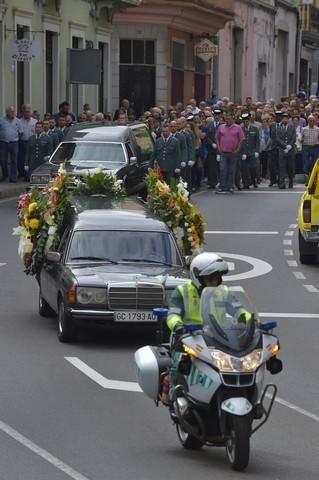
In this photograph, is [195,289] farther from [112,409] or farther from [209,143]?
[209,143]

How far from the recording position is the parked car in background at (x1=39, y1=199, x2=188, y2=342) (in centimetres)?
1439

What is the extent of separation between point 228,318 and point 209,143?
27658 mm

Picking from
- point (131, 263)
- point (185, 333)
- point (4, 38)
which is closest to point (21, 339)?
point (131, 263)

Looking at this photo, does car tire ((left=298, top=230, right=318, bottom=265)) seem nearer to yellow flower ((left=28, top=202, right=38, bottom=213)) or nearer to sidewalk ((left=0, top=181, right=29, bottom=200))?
yellow flower ((left=28, top=202, right=38, bottom=213))

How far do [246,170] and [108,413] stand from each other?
26.5 m

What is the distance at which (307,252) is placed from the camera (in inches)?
867

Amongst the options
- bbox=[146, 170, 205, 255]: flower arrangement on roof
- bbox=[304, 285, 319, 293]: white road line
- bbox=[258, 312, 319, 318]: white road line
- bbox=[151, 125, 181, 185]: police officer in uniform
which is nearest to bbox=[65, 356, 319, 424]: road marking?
bbox=[146, 170, 205, 255]: flower arrangement on roof

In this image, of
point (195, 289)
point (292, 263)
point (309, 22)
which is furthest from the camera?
point (309, 22)

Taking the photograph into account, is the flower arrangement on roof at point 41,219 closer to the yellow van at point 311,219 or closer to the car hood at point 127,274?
the car hood at point 127,274

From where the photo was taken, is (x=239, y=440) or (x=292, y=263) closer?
(x=239, y=440)

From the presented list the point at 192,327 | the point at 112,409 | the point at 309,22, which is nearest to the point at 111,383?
the point at 112,409

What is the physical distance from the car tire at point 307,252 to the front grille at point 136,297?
25.6 feet

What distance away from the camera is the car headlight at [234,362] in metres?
9.23

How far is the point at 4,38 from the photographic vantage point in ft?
121
